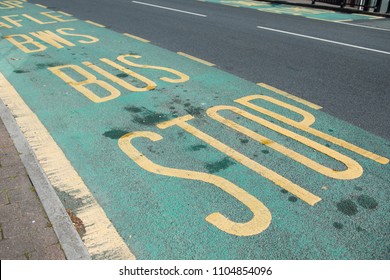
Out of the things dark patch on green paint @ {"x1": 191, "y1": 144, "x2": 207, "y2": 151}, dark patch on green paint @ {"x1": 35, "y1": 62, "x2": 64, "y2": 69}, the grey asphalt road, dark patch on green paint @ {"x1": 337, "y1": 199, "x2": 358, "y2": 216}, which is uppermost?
the grey asphalt road

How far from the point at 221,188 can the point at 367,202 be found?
134 centimetres

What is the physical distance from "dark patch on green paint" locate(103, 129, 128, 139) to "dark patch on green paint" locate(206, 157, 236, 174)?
125cm

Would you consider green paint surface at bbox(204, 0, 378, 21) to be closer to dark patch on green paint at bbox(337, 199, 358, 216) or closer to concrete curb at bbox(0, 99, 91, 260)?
dark patch on green paint at bbox(337, 199, 358, 216)

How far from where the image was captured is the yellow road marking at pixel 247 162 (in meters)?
3.33

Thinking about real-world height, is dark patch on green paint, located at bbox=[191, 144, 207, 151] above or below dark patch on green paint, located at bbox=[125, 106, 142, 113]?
below

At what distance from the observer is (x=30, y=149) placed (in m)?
3.88

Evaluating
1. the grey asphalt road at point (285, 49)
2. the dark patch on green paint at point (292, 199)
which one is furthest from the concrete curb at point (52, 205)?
the grey asphalt road at point (285, 49)

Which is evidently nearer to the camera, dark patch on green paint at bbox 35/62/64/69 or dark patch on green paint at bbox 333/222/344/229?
dark patch on green paint at bbox 333/222/344/229

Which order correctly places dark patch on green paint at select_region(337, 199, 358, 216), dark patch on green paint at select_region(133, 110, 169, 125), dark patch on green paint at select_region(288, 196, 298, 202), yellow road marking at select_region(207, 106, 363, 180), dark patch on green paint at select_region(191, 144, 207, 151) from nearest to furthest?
dark patch on green paint at select_region(337, 199, 358, 216) → dark patch on green paint at select_region(288, 196, 298, 202) → yellow road marking at select_region(207, 106, 363, 180) → dark patch on green paint at select_region(191, 144, 207, 151) → dark patch on green paint at select_region(133, 110, 169, 125)

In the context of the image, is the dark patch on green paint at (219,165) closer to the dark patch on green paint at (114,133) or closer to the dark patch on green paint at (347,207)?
the dark patch on green paint at (347,207)

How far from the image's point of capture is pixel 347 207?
10.4 feet

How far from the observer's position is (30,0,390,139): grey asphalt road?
551 cm

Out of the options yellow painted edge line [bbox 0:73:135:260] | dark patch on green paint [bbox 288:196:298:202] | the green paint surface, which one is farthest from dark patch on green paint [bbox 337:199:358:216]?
the green paint surface
